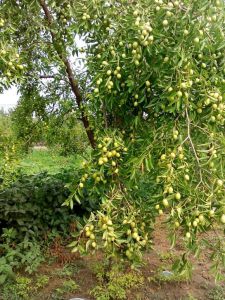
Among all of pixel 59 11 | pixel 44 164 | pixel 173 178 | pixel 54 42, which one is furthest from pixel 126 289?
pixel 44 164

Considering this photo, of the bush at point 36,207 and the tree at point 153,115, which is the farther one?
the bush at point 36,207

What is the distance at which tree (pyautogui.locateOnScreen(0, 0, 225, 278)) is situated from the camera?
214 cm

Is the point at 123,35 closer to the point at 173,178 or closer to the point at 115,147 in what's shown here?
the point at 115,147

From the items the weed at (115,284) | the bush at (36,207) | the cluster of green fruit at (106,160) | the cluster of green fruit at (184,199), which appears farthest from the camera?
the bush at (36,207)

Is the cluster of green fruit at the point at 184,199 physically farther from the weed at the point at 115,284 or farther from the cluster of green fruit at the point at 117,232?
the weed at the point at 115,284

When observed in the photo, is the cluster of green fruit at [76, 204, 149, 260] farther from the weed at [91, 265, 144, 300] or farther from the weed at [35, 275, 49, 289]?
the weed at [35, 275, 49, 289]

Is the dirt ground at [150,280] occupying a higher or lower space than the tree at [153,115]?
lower

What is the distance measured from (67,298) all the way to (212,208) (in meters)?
2.20

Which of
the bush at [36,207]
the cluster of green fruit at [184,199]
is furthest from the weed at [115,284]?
the cluster of green fruit at [184,199]

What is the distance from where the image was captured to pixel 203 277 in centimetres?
424

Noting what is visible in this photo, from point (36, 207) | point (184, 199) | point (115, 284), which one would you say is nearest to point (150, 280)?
point (115, 284)

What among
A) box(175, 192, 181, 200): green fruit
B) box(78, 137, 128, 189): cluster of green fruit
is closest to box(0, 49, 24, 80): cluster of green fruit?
box(78, 137, 128, 189): cluster of green fruit

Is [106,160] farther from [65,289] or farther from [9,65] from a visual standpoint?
[65,289]

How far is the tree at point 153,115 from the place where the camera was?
7.03 ft
